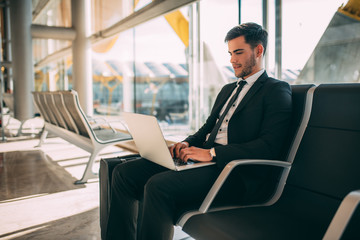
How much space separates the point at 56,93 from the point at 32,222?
1.96m

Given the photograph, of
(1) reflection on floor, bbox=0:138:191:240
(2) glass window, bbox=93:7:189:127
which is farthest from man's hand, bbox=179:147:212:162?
(2) glass window, bbox=93:7:189:127

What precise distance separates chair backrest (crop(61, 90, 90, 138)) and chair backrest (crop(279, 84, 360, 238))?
229 cm

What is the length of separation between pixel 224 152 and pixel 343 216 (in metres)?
0.61

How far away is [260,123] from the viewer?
153 centimetres

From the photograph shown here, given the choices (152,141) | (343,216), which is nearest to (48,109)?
(152,141)

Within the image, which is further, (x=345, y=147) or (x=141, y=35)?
(x=141, y=35)

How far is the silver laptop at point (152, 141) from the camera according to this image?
1383mm

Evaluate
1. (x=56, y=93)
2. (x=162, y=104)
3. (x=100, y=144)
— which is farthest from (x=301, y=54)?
(x=162, y=104)

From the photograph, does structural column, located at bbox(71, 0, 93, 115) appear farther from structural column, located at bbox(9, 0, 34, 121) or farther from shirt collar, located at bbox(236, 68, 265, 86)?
shirt collar, located at bbox(236, 68, 265, 86)

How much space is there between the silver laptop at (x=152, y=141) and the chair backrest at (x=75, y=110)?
1.70m

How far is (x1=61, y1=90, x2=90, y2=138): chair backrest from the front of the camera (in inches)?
127

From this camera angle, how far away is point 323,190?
1369 millimetres

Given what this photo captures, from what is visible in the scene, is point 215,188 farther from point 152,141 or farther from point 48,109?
point 48,109

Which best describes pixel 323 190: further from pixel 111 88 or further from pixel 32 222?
pixel 111 88
